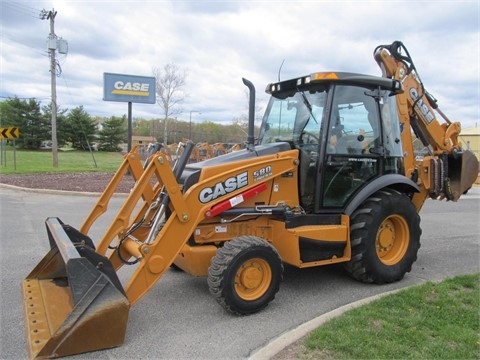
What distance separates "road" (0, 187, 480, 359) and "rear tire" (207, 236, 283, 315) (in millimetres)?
163

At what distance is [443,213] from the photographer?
37.7 feet

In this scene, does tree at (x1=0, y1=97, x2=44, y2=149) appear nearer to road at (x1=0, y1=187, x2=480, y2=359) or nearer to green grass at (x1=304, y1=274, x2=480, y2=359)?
road at (x1=0, y1=187, x2=480, y2=359)

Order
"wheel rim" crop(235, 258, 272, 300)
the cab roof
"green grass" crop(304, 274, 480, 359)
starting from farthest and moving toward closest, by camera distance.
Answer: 1. the cab roof
2. "wheel rim" crop(235, 258, 272, 300)
3. "green grass" crop(304, 274, 480, 359)

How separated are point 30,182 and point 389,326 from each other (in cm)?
1468

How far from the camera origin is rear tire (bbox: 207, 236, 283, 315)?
4.04 m

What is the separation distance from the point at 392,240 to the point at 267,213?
193 centimetres

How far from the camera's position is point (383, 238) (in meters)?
5.43

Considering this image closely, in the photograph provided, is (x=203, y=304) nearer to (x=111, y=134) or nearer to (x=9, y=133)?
(x=9, y=133)

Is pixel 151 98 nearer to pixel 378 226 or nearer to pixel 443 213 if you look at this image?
pixel 443 213

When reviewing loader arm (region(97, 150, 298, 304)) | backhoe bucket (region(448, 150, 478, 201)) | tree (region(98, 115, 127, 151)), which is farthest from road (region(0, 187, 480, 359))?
tree (region(98, 115, 127, 151))

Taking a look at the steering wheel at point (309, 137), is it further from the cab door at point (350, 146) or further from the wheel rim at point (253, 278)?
the wheel rim at point (253, 278)

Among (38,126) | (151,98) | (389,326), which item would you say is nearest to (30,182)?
(151,98)

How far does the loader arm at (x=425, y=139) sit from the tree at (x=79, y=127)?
49.4 meters

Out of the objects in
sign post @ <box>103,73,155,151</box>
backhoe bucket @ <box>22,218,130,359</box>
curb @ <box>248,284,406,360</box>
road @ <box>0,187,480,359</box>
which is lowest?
road @ <box>0,187,480,359</box>
